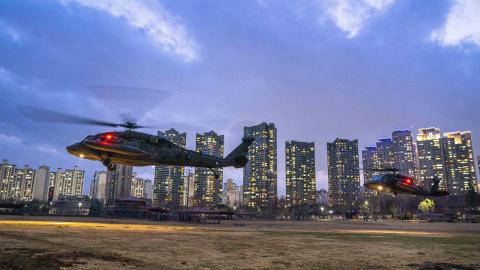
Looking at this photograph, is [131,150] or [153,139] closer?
[131,150]

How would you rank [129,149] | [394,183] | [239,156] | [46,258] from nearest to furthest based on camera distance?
1. [46,258]
2. [129,149]
3. [239,156]
4. [394,183]

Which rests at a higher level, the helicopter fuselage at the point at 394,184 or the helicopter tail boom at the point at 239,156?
the helicopter tail boom at the point at 239,156

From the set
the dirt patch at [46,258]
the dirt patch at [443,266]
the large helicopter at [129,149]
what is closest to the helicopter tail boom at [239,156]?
the large helicopter at [129,149]

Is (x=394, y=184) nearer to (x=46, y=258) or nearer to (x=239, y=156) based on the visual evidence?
(x=239, y=156)

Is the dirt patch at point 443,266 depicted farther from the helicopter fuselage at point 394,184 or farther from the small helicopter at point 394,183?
the helicopter fuselage at point 394,184

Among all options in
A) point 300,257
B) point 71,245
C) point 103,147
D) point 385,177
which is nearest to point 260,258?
point 300,257

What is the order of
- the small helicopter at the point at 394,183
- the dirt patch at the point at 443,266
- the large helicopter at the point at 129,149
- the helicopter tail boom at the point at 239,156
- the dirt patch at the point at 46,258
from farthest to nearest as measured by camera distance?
the small helicopter at the point at 394,183 < the helicopter tail boom at the point at 239,156 < the large helicopter at the point at 129,149 < the dirt patch at the point at 443,266 < the dirt patch at the point at 46,258

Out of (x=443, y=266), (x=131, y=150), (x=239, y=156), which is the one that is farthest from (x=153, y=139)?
(x=443, y=266)

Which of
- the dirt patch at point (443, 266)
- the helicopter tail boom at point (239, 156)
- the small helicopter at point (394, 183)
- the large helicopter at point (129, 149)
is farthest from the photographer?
the small helicopter at point (394, 183)

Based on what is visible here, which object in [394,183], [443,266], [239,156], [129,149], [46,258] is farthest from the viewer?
[394,183]

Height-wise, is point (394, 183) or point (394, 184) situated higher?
point (394, 183)
